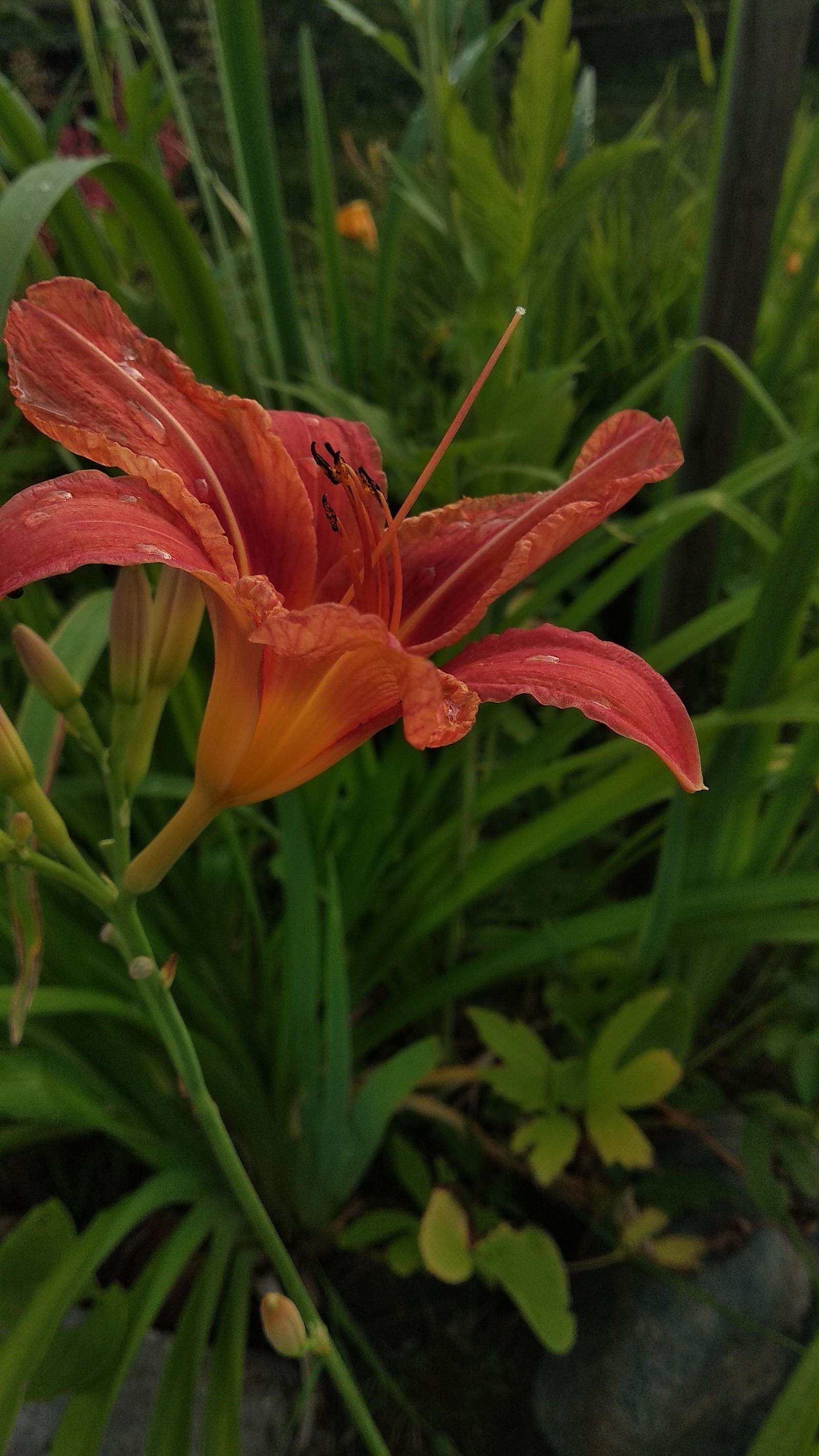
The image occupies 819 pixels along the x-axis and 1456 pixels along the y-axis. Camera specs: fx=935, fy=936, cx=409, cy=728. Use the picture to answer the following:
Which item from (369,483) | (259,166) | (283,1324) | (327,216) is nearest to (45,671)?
(369,483)

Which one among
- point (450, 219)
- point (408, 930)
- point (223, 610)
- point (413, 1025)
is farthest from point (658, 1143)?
point (450, 219)

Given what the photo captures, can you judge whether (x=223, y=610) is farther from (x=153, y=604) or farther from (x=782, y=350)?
(x=782, y=350)

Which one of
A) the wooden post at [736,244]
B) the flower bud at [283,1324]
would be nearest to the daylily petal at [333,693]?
the flower bud at [283,1324]

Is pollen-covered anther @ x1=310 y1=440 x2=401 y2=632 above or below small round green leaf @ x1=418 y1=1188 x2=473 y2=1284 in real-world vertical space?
above

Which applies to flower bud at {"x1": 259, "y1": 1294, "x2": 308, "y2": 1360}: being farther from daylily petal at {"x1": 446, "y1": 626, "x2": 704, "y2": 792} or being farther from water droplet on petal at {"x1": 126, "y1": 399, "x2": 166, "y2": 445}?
water droplet on petal at {"x1": 126, "y1": 399, "x2": 166, "y2": 445}

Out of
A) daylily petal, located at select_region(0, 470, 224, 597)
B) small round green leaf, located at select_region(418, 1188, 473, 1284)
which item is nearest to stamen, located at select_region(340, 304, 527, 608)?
daylily petal, located at select_region(0, 470, 224, 597)
